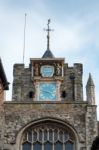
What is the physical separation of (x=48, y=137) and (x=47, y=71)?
4.67 m

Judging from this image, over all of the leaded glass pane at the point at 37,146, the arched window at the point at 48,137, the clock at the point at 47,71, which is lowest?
the leaded glass pane at the point at 37,146

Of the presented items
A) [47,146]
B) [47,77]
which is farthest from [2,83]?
[47,77]

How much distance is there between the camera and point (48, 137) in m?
26.6

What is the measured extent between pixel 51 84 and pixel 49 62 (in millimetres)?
1520

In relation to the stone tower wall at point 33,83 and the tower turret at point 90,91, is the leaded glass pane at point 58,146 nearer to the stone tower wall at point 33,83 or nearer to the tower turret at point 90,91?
the tower turret at point 90,91

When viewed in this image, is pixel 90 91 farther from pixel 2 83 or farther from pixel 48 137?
pixel 2 83

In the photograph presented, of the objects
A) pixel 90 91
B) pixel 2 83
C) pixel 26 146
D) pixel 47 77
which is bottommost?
pixel 26 146

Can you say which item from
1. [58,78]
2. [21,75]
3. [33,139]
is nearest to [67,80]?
[58,78]

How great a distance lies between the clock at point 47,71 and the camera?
2978cm

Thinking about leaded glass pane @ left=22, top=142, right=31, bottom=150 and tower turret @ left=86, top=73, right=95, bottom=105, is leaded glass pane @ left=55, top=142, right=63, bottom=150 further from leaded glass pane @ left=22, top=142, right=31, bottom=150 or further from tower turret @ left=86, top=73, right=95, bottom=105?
tower turret @ left=86, top=73, right=95, bottom=105

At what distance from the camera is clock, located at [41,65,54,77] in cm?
2978

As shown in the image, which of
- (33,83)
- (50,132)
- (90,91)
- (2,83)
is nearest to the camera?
(2,83)

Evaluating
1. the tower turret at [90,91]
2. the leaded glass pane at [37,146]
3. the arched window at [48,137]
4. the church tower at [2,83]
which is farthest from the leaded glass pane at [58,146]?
the church tower at [2,83]

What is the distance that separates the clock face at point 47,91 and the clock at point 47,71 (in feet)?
2.19
